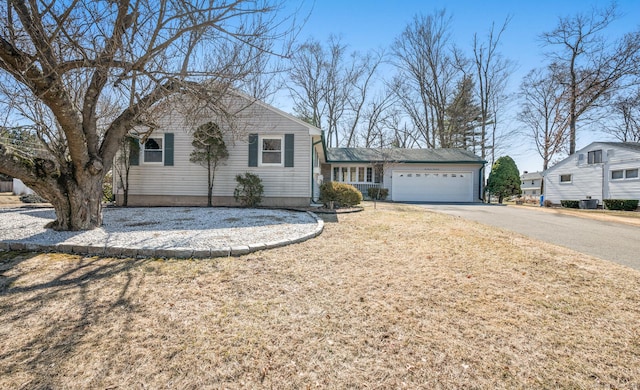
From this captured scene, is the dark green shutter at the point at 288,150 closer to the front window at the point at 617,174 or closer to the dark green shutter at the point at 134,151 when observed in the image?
the dark green shutter at the point at 134,151

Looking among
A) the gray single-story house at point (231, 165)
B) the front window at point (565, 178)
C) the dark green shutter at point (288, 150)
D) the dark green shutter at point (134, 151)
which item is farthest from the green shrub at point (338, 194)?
the front window at point (565, 178)

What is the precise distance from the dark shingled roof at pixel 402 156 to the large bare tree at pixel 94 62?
44.3 ft

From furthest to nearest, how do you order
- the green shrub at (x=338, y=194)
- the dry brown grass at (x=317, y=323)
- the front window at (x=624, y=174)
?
the front window at (x=624, y=174) → the green shrub at (x=338, y=194) → the dry brown grass at (x=317, y=323)

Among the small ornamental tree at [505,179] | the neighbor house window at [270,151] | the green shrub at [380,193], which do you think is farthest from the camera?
the small ornamental tree at [505,179]

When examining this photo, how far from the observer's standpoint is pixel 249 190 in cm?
973

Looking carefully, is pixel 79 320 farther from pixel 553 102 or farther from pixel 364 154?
pixel 553 102

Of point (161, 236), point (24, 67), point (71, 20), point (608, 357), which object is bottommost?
point (608, 357)

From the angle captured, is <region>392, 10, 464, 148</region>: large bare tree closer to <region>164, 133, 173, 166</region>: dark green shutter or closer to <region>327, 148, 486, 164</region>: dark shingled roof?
<region>327, 148, 486, 164</region>: dark shingled roof

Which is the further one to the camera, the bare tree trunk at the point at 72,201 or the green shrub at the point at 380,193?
the green shrub at the point at 380,193

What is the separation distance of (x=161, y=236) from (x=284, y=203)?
5.66 metres

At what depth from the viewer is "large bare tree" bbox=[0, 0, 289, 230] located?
3721 millimetres

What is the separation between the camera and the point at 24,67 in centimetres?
369

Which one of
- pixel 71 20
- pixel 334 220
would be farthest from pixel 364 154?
pixel 71 20

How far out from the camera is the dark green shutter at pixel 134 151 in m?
9.98
